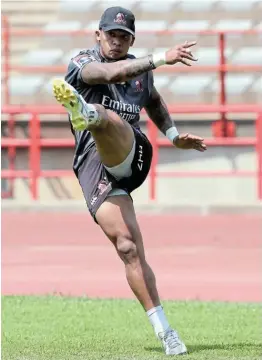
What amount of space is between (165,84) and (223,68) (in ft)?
5.65

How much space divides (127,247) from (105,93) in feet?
3.05

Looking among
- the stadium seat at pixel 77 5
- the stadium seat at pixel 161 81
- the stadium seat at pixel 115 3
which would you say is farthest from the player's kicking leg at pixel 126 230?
the stadium seat at pixel 77 5

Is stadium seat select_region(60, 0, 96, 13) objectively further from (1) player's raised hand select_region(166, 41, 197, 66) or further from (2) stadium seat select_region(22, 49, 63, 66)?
(1) player's raised hand select_region(166, 41, 197, 66)

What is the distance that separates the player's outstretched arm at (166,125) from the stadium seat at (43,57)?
1374cm

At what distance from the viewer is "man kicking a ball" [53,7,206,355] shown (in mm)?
6465

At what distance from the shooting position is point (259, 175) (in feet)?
54.4

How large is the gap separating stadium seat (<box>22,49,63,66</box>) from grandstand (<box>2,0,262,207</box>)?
18 millimetres

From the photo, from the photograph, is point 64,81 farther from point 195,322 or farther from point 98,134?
point 195,322

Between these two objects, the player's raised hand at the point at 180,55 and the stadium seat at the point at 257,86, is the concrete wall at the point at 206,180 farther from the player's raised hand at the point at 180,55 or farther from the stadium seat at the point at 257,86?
the player's raised hand at the point at 180,55

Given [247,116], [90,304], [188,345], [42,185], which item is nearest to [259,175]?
[247,116]

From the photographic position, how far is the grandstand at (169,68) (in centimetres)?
1812

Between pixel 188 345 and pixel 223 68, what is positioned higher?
pixel 223 68

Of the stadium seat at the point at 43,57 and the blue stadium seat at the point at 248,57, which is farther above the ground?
the stadium seat at the point at 43,57

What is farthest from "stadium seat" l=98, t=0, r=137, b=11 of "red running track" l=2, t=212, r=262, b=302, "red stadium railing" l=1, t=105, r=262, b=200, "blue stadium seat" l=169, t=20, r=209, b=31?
"red running track" l=2, t=212, r=262, b=302
